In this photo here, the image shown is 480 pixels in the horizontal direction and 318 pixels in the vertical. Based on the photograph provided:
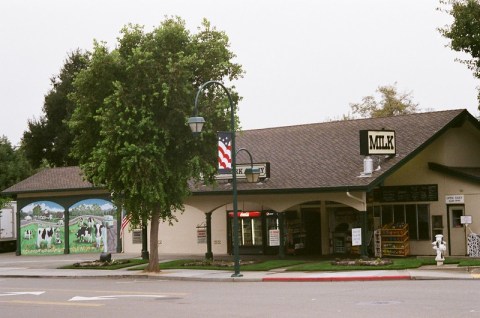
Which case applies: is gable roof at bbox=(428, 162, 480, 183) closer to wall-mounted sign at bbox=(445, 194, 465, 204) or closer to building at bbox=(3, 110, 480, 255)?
building at bbox=(3, 110, 480, 255)

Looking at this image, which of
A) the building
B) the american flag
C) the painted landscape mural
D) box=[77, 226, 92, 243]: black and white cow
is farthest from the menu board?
box=[77, 226, 92, 243]: black and white cow

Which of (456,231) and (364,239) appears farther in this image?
(456,231)

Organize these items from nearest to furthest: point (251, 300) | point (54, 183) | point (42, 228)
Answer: point (251, 300), point (42, 228), point (54, 183)

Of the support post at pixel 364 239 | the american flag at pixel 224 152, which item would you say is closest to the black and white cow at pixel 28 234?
the american flag at pixel 224 152

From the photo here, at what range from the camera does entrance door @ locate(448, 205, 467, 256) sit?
3475 cm

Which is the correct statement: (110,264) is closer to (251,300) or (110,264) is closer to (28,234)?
(28,234)

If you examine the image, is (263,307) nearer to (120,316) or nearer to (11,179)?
(120,316)

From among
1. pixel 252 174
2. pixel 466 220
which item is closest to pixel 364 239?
pixel 466 220

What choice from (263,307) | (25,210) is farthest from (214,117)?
(25,210)

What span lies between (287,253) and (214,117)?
30.6 feet

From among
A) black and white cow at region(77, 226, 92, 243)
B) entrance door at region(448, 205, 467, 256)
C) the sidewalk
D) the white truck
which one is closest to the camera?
the sidewalk

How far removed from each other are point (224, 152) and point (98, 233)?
19963 mm

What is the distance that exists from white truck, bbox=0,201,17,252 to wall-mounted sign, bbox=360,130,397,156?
1088 inches

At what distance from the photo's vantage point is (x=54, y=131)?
78.1 meters
